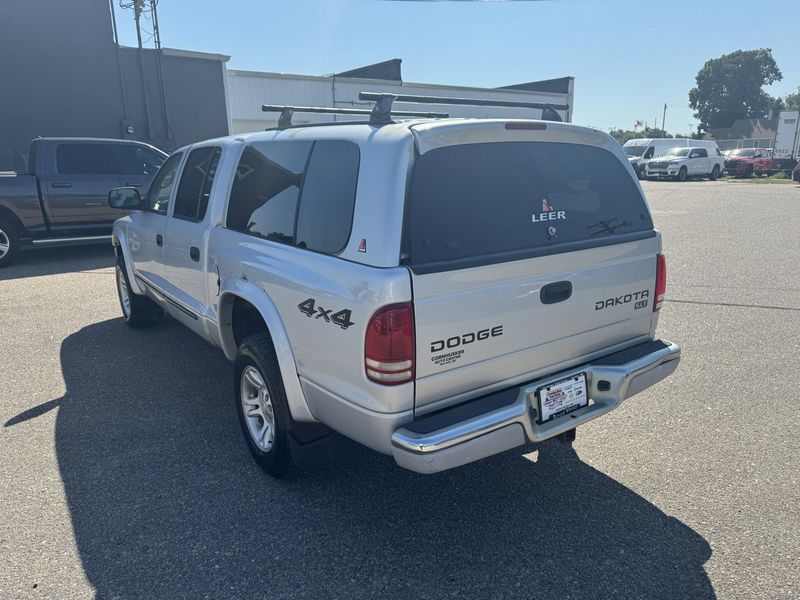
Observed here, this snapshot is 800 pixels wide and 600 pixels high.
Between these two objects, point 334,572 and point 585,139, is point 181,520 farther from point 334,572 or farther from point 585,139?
point 585,139

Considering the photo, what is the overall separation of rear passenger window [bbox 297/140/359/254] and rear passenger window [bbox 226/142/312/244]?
11 cm

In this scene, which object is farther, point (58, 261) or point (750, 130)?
point (750, 130)

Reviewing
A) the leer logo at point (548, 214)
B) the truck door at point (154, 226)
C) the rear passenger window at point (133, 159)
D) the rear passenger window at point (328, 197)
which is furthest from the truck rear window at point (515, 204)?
the rear passenger window at point (133, 159)

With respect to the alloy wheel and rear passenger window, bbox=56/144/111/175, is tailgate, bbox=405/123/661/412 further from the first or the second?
rear passenger window, bbox=56/144/111/175

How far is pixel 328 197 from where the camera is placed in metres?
2.86

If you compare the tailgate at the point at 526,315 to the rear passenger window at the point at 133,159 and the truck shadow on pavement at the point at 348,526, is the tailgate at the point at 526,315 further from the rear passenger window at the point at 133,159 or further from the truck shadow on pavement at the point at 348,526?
the rear passenger window at the point at 133,159

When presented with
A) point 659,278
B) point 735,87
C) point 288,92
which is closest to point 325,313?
point 659,278

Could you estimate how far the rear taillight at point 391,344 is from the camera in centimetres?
242

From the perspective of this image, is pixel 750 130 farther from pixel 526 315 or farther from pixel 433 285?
pixel 433 285

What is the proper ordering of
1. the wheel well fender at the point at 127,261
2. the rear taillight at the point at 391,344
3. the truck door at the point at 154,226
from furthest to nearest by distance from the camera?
1. the wheel well fender at the point at 127,261
2. the truck door at the point at 154,226
3. the rear taillight at the point at 391,344

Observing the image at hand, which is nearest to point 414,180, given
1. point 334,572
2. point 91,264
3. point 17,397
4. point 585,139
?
point 585,139

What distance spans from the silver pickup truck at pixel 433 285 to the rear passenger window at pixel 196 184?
0.31 metres

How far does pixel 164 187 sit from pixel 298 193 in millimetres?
2413

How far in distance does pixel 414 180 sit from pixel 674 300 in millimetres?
5572
